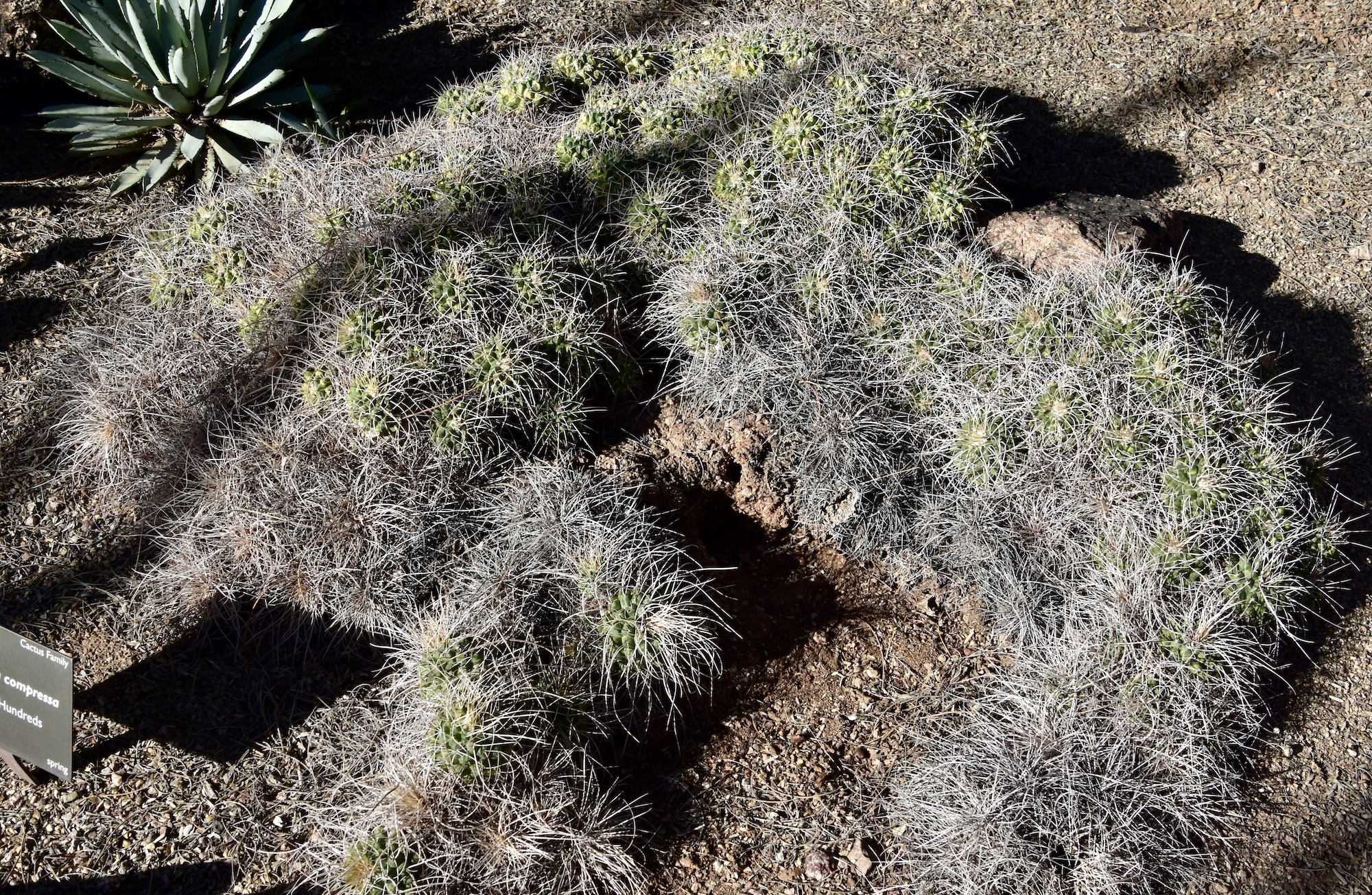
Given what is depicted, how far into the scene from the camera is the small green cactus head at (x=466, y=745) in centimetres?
278

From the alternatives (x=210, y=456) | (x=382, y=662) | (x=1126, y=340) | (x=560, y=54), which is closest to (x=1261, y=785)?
(x=1126, y=340)

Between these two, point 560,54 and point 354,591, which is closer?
point 354,591

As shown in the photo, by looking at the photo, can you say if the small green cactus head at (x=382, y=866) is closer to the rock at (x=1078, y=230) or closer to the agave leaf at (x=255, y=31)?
the rock at (x=1078, y=230)

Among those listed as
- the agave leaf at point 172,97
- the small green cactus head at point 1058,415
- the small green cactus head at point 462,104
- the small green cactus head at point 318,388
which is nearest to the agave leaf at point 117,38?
the agave leaf at point 172,97

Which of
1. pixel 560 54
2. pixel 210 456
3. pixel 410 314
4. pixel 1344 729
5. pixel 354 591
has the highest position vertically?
pixel 560 54

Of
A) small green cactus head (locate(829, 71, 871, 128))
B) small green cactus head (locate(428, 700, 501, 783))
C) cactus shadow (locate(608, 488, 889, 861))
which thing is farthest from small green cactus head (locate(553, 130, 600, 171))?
small green cactus head (locate(428, 700, 501, 783))

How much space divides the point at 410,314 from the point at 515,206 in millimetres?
646

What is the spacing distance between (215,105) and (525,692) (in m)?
3.38

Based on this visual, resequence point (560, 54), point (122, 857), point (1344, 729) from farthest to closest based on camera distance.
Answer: point (560, 54) → point (1344, 729) → point (122, 857)

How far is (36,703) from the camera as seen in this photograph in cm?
282

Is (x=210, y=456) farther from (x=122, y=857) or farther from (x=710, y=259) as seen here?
(x=710, y=259)

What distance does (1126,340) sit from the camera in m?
3.69

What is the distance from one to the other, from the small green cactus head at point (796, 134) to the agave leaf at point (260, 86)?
7.56 feet

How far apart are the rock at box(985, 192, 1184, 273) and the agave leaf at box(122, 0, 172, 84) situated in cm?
381
